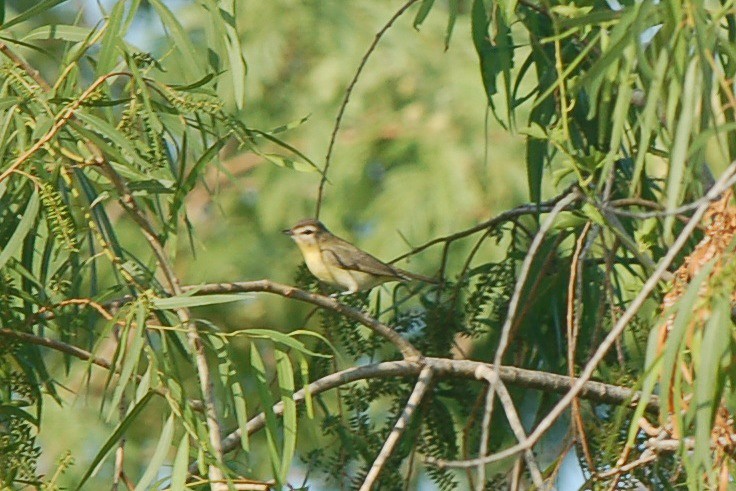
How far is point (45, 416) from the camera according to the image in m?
6.68

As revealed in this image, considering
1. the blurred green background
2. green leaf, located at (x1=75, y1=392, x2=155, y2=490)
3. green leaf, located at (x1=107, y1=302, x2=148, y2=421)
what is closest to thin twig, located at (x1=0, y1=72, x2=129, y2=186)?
green leaf, located at (x1=107, y1=302, x2=148, y2=421)

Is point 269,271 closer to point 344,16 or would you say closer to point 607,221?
point 344,16

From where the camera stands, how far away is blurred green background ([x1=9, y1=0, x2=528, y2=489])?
6520mm

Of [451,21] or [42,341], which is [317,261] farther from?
[42,341]

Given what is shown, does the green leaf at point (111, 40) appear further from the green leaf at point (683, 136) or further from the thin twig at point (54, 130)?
the green leaf at point (683, 136)

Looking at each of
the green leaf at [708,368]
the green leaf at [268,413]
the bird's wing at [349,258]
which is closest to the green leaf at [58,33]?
the green leaf at [268,413]

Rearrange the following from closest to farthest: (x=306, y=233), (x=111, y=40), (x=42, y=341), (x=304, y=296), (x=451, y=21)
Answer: (x=111, y=40) < (x=42, y=341) < (x=304, y=296) < (x=451, y=21) < (x=306, y=233)

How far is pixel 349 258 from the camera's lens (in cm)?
559

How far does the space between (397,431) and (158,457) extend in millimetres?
543

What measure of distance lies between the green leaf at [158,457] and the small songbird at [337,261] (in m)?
3.08

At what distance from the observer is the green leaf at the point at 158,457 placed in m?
2.20

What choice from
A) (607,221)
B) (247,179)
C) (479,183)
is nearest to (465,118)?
(479,183)

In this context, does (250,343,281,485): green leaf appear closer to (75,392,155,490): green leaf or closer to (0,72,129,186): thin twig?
(75,392,155,490): green leaf

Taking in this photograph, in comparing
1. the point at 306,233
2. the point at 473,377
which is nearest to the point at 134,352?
the point at 473,377
